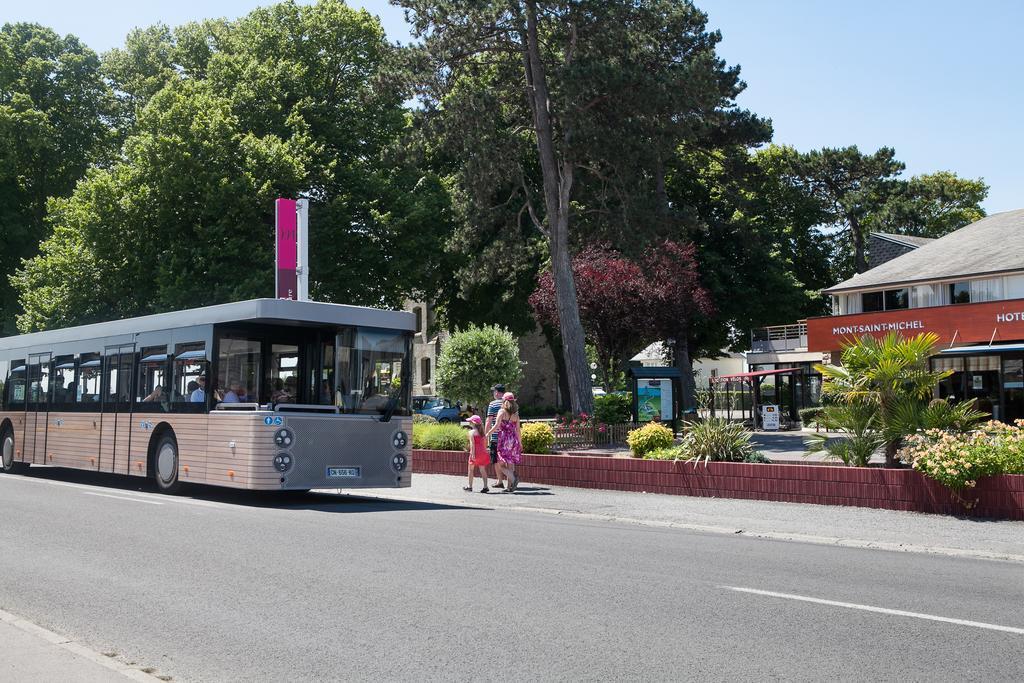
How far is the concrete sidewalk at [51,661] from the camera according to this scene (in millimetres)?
5109

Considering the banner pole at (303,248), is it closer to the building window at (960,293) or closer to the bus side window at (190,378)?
the bus side window at (190,378)

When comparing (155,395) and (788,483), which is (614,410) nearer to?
(788,483)

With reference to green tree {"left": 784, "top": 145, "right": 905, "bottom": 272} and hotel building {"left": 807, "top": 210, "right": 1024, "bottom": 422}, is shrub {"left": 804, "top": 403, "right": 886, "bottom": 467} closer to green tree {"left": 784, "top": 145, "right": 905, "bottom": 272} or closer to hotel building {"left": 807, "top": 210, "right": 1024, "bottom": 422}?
hotel building {"left": 807, "top": 210, "right": 1024, "bottom": 422}

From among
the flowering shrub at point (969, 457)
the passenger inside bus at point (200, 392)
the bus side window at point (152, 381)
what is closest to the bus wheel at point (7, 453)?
the bus side window at point (152, 381)

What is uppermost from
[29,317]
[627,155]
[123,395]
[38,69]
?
[38,69]

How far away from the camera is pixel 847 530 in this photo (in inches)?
490

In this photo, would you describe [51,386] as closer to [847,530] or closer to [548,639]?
[847,530]

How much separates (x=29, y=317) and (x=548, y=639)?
126ft

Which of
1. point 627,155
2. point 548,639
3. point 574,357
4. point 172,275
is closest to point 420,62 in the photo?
point 627,155

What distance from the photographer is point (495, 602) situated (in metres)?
7.33

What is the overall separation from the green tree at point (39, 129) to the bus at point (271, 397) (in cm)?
3280

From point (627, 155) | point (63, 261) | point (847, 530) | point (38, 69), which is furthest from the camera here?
point (38, 69)

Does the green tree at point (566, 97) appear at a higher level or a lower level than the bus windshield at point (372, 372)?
higher

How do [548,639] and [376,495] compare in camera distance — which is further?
[376,495]
